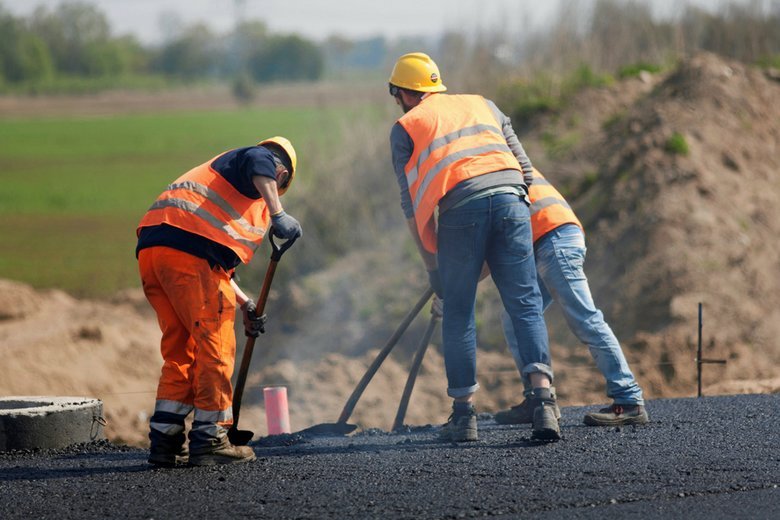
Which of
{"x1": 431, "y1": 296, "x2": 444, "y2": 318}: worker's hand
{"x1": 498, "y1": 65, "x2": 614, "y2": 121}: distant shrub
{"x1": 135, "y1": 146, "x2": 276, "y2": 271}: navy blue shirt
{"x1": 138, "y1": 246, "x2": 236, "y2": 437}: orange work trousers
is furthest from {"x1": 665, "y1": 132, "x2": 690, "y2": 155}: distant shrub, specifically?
{"x1": 138, "y1": 246, "x2": 236, "y2": 437}: orange work trousers

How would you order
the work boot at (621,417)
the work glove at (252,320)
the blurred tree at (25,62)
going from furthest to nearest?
the blurred tree at (25,62), the work boot at (621,417), the work glove at (252,320)

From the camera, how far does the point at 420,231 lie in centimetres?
619

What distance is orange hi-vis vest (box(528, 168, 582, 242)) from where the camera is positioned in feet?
21.4

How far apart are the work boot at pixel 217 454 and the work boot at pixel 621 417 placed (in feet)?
6.68

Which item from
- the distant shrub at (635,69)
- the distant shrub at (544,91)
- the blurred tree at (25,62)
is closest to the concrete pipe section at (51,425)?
the distant shrub at (544,91)

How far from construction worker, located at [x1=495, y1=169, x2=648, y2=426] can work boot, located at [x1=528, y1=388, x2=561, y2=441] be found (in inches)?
16.6

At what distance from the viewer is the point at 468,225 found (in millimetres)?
5949

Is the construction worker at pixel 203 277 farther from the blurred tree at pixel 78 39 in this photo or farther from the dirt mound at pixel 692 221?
the blurred tree at pixel 78 39

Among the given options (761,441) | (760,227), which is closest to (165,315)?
(761,441)

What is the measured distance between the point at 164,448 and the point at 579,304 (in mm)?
2431

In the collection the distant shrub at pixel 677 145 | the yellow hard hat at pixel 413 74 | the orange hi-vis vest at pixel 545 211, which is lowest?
the distant shrub at pixel 677 145

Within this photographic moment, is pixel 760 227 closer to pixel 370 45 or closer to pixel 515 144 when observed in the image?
pixel 515 144

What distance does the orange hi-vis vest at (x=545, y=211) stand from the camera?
21.4 ft

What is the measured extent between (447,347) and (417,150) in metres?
1.07
